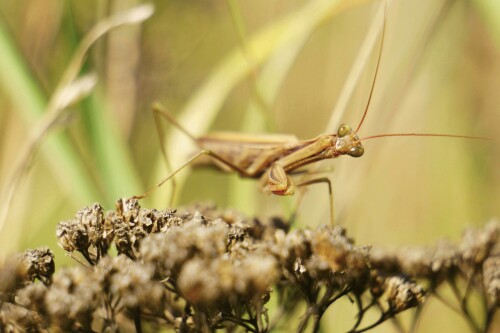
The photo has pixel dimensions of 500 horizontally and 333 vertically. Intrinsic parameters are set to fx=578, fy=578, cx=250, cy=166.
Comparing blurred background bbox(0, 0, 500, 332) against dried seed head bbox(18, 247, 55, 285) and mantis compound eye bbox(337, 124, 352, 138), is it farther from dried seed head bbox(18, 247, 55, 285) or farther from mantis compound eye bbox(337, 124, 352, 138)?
dried seed head bbox(18, 247, 55, 285)

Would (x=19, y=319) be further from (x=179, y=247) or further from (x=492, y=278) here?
(x=492, y=278)

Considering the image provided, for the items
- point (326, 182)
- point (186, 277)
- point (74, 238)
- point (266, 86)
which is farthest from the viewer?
point (266, 86)

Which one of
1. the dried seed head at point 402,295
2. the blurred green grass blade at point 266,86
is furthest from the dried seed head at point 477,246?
the blurred green grass blade at point 266,86

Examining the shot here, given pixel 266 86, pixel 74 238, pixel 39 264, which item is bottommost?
pixel 39 264

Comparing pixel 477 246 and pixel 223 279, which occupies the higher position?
pixel 477 246

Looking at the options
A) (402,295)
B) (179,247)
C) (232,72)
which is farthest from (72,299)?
(232,72)

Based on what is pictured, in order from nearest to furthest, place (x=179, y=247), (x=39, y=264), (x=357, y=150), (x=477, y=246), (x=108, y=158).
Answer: (x=179, y=247) → (x=39, y=264) → (x=477, y=246) → (x=357, y=150) → (x=108, y=158)
